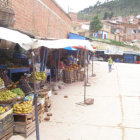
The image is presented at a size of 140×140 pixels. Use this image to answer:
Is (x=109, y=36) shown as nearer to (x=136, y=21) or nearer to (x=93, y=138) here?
(x=136, y=21)

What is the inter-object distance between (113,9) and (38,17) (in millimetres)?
87087

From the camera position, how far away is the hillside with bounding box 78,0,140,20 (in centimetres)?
8184

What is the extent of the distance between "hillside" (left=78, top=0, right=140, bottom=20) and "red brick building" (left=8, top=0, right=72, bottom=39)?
67256 millimetres

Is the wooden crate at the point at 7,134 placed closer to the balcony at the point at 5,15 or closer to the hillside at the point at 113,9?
the balcony at the point at 5,15

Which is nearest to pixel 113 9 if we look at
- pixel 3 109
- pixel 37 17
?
pixel 37 17

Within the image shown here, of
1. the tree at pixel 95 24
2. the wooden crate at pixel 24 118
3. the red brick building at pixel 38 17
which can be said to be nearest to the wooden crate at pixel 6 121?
the wooden crate at pixel 24 118

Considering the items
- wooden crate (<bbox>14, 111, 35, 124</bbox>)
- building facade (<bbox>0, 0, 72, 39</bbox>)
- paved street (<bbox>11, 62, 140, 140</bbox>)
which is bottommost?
paved street (<bbox>11, 62, 140, 140</bbox>)

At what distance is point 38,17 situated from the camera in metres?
10.1

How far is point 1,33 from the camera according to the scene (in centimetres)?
374

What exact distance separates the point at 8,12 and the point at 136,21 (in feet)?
221

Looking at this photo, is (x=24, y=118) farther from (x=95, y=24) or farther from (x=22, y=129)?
(x=95, y=24)

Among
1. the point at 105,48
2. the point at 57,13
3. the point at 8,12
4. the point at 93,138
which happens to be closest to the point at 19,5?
the point at 8,12

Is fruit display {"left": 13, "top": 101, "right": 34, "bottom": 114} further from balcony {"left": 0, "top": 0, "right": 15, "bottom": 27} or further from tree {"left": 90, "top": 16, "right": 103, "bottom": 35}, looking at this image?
tree {"left": 90, "top": 16, "right": 103, "bottom": 35}

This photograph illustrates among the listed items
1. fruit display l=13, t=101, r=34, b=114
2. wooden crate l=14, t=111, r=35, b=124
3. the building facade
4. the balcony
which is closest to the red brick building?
the building facade
